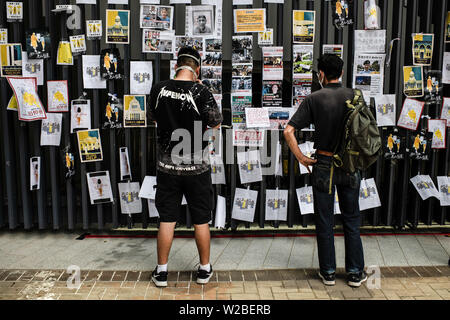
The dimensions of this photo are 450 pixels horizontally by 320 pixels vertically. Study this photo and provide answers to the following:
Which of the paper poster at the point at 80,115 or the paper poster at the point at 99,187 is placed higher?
the paper poster at the point at 80,115

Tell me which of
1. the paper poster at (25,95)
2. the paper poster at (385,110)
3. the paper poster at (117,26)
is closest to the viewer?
the paper poster at (117,26)

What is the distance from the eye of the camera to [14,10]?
15.8 feet

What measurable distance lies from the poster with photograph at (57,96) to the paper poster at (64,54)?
8.5 inches

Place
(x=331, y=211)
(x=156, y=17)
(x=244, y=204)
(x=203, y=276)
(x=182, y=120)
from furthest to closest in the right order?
(x=244, y=204)
(x=156, y=17)
(x=203, y=276)
(x=331, y=211)
(x=182, y=120)

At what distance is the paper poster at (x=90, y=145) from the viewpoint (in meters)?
4.95

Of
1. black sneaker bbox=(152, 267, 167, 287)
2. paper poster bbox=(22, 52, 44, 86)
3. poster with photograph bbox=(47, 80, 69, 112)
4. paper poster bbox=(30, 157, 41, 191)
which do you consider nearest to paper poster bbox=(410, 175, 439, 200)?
black sneaker bbox=(152, 267, 167, 287)

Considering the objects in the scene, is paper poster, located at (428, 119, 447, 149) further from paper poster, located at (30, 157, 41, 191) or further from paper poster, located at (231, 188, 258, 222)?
paper poster, located at (30, 157, 41, 191)

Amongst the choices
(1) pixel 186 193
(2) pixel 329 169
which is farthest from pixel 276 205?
(1) pixel 186 193

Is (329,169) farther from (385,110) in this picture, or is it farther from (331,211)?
(385,110)

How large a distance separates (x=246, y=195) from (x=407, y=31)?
2.70 meters

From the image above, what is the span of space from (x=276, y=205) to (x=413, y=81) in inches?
85.5

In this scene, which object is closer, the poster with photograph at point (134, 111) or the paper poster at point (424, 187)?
the poster with photograph at point (134, 111)

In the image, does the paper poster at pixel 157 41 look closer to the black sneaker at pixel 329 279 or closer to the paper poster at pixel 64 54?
the paper poster at pixel 64 54

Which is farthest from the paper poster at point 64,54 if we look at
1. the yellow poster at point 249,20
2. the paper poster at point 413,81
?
the paper poster at point 413,81
